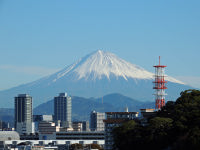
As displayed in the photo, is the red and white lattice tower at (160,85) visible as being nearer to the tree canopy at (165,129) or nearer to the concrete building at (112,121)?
the concrete building at (112,121)

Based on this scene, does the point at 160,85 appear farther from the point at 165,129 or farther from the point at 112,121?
the point at 165,129

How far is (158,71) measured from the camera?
541 ft

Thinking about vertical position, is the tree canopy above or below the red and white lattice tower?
below

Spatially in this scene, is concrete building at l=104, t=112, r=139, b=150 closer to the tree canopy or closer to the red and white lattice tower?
the red and white lattice tower

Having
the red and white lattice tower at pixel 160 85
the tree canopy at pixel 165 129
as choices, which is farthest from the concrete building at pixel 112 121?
the tree canopy at pixel 165 129

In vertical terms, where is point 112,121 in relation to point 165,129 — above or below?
above

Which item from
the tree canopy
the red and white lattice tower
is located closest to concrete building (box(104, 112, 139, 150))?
the red and white lattice tower

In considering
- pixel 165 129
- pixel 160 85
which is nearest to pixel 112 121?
pixel 160 85

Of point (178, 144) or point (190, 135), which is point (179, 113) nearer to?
point (190, 135)

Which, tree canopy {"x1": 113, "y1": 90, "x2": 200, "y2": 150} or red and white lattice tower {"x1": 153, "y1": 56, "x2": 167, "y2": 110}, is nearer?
tree canopy {"x1": 113, "y1": 90, "x2": 200, "y2": 150}

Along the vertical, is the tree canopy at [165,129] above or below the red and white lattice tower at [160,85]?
below

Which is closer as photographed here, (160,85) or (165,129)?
(165,129)

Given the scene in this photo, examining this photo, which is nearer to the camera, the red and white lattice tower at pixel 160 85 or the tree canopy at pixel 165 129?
the tree canopy at pixel 165 129

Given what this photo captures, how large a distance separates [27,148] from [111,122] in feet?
94.2
